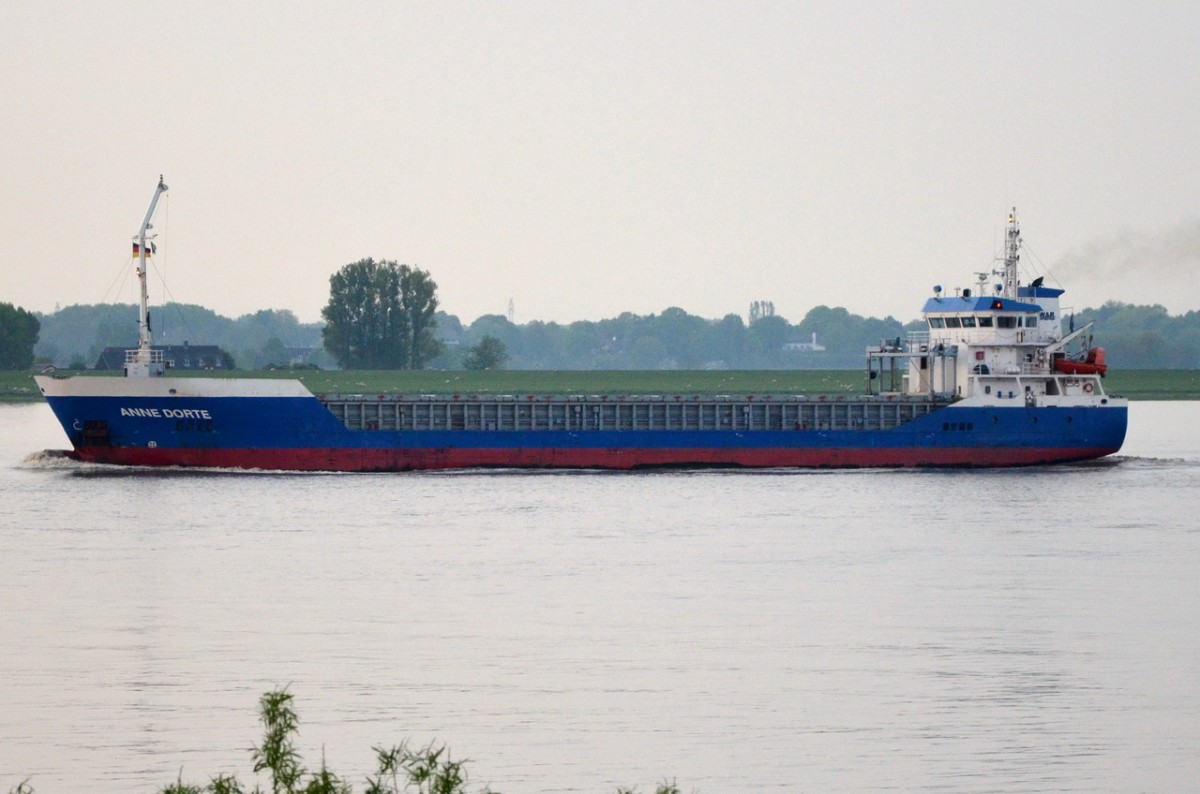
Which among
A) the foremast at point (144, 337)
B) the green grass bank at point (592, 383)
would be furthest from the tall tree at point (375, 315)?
the foremast at point (144, 337)

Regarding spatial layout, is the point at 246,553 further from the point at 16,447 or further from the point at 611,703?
the point at 16,447

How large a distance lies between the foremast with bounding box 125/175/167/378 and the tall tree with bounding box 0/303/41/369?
347 feet

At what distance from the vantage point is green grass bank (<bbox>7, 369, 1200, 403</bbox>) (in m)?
139

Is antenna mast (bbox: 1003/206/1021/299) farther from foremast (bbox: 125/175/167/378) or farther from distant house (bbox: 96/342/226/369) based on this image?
distant house (bbox: 96/342/226/369)

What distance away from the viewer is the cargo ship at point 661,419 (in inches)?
2170

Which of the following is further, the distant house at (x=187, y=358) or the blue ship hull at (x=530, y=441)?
the distant house at (x=187, y=358)

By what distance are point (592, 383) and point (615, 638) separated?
5580 inches

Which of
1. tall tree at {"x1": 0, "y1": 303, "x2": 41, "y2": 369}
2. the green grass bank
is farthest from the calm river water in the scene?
tall tree at {"x1": 0, "y1": 303, "x2": 41, "y2": 369}

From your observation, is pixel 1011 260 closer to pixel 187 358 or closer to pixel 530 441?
pixel 530 441

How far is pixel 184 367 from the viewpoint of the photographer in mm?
163250

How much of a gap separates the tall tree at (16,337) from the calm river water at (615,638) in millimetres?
114819

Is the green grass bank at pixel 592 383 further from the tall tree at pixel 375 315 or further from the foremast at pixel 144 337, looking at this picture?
the foremast at pixel 144 337

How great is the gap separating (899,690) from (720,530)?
736 inches

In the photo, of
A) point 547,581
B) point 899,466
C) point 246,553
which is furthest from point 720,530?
point 899,466
